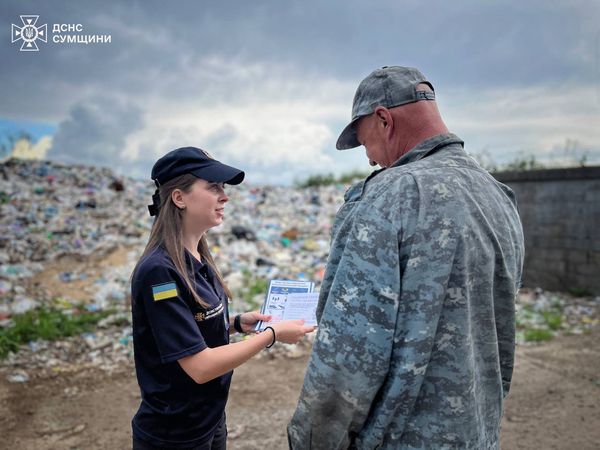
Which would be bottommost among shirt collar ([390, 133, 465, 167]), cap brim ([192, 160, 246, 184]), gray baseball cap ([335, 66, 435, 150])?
cap brim ([192, 160, 246, 184])

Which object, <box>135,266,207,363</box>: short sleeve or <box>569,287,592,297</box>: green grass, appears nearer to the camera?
<box>135,266,207,363</box>: short sleeve

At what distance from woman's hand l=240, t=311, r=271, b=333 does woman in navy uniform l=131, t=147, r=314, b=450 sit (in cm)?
13

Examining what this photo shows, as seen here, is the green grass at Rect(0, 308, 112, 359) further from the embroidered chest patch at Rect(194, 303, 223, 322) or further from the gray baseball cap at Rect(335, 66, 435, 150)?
the gray baseball cap at Rect(335, 66, 435, 150)

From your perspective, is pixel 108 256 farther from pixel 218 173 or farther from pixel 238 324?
pixel 218 173

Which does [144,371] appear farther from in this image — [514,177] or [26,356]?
[514,177]

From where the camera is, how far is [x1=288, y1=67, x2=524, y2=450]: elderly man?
114 cm

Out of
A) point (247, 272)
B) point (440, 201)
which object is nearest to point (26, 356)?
point (247, 272)

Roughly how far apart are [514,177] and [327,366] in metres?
7.15

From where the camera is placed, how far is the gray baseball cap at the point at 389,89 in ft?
4.45

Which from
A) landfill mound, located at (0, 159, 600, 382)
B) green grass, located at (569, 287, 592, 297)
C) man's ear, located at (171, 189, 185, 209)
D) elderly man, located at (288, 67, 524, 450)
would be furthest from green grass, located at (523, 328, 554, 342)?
man's ear, located at (171, 189, 185, 209)

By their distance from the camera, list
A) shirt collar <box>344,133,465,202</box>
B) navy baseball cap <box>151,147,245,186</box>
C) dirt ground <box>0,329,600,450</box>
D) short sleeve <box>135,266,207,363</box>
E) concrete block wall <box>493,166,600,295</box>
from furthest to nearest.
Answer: concrete block wall <box>493,166,600,295</box>
dirt ground <box>0,329,600,450</box>
navy baseball cap <box>151,147,245,186</box>
short sleeve <box>135,266,207,363</box>
shirt collar <box>344,133,465,202</box>

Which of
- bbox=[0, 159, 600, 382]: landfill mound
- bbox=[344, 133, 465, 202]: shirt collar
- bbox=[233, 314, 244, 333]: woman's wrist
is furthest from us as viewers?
bbox=[0, 159, 600, 382]: landfill mound

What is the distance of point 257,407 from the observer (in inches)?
147

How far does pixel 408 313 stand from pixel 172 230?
2.96 feet
